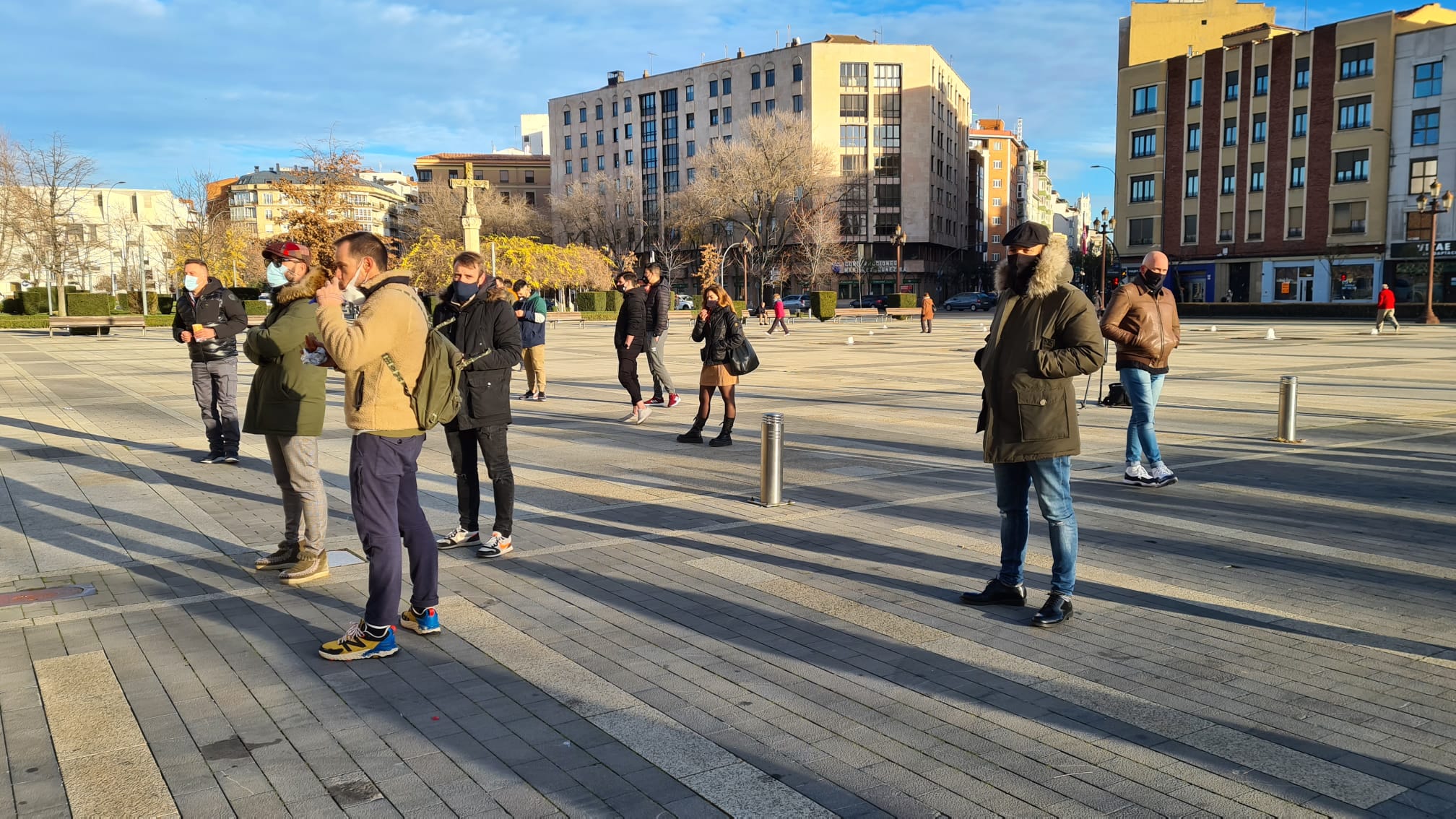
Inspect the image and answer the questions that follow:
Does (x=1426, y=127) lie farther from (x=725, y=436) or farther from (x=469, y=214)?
(x=725, y=436)

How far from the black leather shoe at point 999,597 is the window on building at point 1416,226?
60.1 meters

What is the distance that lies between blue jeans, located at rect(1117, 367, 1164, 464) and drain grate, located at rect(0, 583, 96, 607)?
24.3 feet

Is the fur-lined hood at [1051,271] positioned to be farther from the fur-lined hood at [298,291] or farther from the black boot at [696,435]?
the black boot at [696,435]

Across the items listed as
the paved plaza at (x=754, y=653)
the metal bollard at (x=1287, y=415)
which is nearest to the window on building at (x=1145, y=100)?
the metal bollard at (x=1287, y=415)

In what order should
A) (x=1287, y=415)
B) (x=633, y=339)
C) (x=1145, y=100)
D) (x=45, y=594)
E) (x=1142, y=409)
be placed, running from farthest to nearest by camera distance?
1. (x=1145, y=100)
2. (x=633, y=339)
3. (x=1287, y=415)
4. (x=1142, y=409)
5. (x=45, y=594)

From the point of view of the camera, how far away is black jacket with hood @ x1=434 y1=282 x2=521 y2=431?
20.2 feet

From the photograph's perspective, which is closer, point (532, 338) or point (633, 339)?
point (633, 339)

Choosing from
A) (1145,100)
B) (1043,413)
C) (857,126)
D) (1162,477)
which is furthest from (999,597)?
(857,126)

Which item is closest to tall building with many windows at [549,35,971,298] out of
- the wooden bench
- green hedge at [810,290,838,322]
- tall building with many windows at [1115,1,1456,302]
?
tall building with many windows at [1115,1,1456,302]

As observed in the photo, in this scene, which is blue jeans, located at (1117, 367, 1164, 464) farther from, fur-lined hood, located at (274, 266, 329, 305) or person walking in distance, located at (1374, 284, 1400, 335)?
person walking in distance, located at (1374, 284, 1400, 335)

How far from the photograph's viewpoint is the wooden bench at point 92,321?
3756cm

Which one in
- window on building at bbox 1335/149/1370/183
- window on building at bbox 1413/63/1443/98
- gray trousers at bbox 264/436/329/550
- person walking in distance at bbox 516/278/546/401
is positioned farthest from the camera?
window on building at bbox 1335/149/1370/183

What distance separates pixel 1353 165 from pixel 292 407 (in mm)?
64485

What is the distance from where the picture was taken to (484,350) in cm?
614
